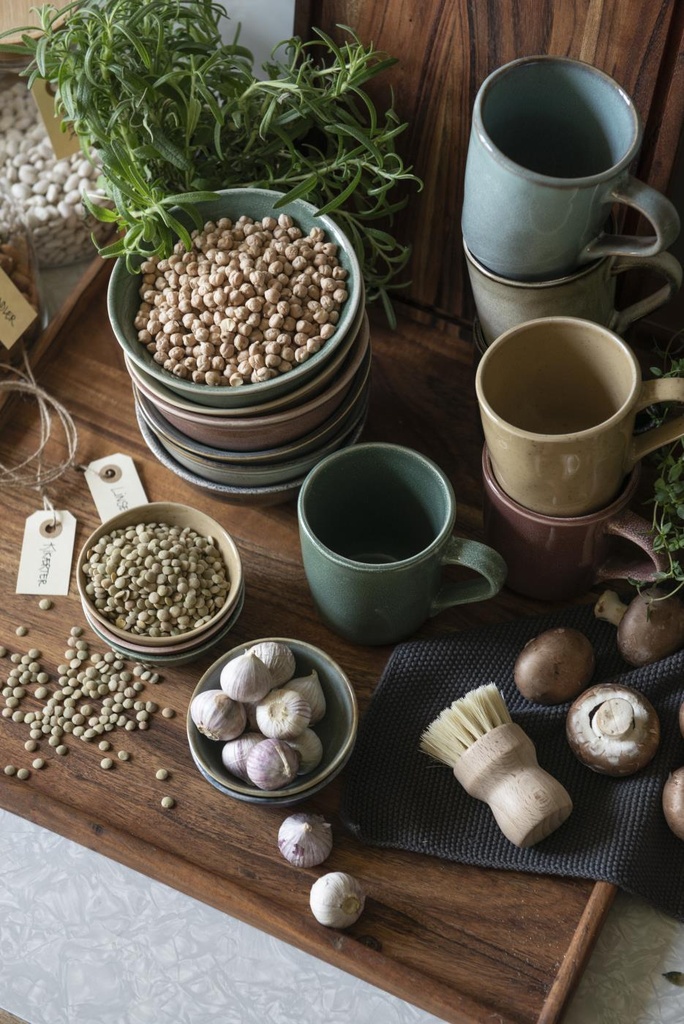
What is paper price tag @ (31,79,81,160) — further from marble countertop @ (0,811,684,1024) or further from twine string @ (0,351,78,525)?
marble countertop @ (0,811,684,1024)

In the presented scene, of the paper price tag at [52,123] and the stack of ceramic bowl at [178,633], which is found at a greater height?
the paper price tag at [52,123]

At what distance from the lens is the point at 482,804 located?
881 millimetres

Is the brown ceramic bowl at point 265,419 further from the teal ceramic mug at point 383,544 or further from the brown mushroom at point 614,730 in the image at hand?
the brown mushroom at point 614,730

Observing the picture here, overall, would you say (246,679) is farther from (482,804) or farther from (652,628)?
(652,628)

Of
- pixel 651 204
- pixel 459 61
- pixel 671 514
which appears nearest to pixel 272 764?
pixel 671 514

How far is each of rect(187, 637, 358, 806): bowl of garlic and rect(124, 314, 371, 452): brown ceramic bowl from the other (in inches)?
6.9

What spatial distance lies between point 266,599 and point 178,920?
278 mm

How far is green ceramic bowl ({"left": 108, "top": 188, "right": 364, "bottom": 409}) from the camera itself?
36.0 inches

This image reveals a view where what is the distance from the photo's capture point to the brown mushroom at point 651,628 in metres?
0.90

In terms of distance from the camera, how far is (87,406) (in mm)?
1120

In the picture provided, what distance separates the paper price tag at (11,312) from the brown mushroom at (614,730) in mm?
642

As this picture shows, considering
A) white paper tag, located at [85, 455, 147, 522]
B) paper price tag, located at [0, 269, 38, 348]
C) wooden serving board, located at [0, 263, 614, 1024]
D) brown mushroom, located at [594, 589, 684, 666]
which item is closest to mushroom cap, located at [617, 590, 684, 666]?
brown mushroom, located at [594, 589, 684, 666]

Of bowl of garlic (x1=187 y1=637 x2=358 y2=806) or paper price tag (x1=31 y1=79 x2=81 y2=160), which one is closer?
bowl of garlic (x1=187 y1=637 x2=358 y2=806)

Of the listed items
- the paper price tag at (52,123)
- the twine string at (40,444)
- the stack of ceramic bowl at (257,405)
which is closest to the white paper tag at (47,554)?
the twine string at (40,444)
